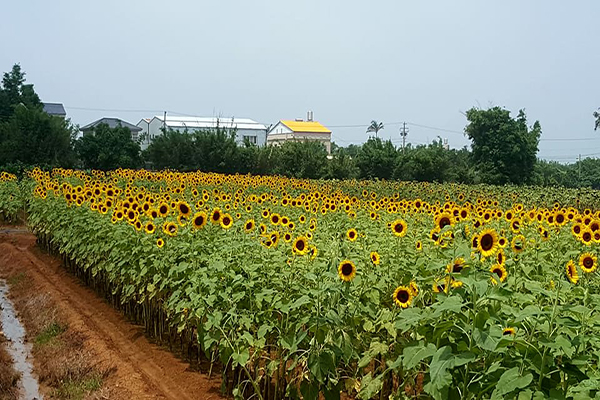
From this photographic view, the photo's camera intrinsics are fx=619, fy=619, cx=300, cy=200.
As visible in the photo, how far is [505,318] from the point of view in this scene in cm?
282

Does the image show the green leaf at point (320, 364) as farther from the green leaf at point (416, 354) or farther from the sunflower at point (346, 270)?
the green leaf at point (416, 354)

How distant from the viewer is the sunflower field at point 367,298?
2.38 metres

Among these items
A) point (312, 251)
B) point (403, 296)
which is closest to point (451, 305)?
point (403, 296)

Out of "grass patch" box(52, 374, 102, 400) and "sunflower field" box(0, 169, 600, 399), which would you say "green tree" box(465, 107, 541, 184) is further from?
"grass patch" box(52, 374, 102, 400)

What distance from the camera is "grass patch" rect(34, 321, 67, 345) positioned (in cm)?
682

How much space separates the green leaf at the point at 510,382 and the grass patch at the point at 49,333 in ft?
18.9

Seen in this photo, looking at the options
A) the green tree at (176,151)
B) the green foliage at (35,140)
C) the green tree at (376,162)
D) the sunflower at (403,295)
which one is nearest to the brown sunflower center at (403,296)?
the sunflower at (403,295)

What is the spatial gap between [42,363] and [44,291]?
2381 mm

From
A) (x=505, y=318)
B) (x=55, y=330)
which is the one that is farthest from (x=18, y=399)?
(x=505, y=318)

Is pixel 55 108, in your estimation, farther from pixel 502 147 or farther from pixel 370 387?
pixel 370 387

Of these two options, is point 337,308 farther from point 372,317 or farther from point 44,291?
point 44,291

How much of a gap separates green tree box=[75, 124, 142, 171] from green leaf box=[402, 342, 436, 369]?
28.0 meters

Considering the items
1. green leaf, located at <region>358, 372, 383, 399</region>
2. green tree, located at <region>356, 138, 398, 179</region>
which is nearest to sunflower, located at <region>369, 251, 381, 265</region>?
green leaf, located at <region>358, 372, 383, 399</region>

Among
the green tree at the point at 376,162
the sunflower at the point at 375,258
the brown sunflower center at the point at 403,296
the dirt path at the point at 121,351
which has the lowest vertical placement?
the dirt path at the point at 121,351
